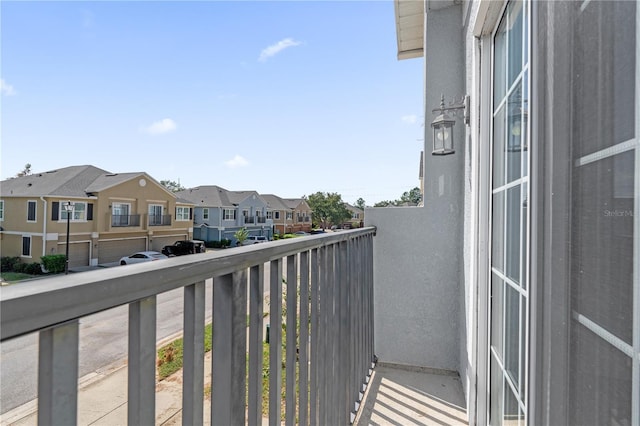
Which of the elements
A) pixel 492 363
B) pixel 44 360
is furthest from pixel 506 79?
pixel 44 360

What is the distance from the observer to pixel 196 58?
9.55 m

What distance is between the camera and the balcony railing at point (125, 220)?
12616 mm

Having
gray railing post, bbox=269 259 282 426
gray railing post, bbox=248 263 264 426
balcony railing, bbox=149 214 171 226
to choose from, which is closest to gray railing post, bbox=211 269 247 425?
gray railing post, bbox=248 263 264 426

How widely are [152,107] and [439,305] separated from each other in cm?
1099

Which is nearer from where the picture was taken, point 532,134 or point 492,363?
point 532,134

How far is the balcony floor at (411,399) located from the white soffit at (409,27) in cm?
337

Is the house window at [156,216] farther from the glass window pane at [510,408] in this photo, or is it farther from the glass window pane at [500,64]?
the glass window pane at [510,408]

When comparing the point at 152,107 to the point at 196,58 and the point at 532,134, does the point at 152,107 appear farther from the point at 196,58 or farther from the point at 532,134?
the point at 532,134

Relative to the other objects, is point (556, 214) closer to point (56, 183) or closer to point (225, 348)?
point (225, 348)

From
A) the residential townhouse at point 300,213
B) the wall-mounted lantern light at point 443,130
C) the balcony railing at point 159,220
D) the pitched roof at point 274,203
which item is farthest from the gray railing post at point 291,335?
the residential townhouse at point 300,213

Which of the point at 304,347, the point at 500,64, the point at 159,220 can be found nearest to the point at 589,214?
the point at 304,347

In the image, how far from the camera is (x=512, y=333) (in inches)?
47.5

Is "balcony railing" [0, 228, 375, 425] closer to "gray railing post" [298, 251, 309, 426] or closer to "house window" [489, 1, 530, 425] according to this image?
"gray railing post" [298, 251, 309, 426]

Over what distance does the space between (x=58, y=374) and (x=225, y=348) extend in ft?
1.13
